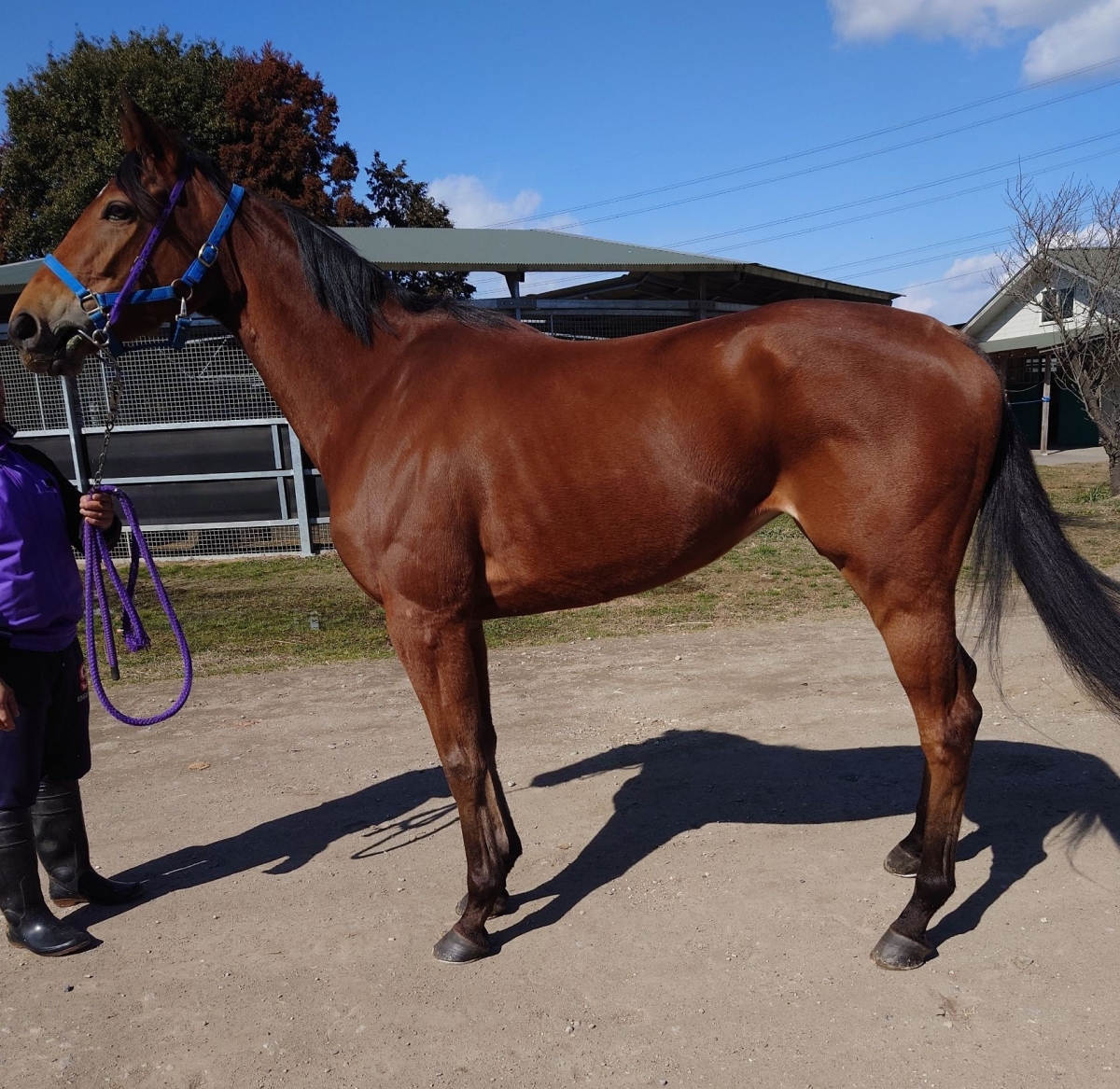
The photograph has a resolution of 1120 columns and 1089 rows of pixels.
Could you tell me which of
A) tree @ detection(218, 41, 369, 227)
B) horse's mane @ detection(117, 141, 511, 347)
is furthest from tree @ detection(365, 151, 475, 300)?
horse's mane @ detection(117, 141, 511, 347)

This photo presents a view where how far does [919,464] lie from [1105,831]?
188 centimetres

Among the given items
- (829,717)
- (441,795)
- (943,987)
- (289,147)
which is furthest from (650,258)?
(289,147)

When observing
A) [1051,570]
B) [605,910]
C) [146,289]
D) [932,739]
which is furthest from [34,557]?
[1051,570]

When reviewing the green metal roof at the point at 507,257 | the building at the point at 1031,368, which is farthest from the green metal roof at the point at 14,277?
the building at the point at 1031,368

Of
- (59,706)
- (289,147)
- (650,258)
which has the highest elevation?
(289,147)

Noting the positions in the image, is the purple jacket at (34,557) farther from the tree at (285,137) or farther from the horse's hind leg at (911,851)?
the tree at (285,137)

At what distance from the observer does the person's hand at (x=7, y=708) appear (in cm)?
274

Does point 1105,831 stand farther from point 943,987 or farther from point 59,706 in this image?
point 59,706

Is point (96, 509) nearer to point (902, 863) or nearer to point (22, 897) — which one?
point (22, 897)

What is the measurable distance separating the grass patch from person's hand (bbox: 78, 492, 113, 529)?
11.1 feet

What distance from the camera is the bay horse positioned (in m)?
2.62

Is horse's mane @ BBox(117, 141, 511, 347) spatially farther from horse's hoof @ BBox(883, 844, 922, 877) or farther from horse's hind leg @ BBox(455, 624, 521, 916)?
horse's hoof @ BBox(883, 844, 922, 877)

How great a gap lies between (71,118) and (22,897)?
25518 millimetres

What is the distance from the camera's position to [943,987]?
→ 2.51m
